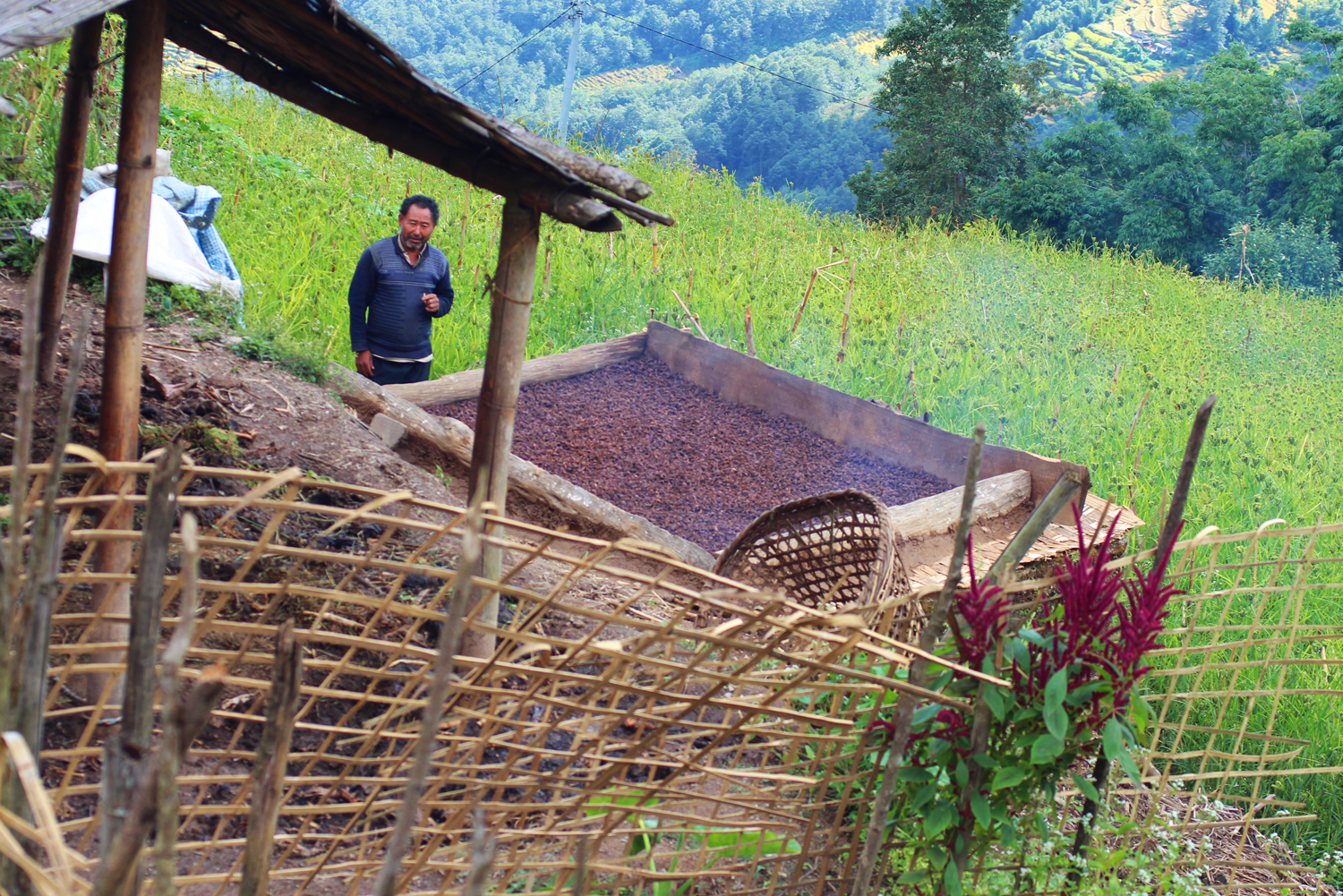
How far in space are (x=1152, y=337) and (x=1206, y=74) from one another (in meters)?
14.4

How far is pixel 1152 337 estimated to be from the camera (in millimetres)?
7957

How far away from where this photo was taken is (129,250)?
2.28m

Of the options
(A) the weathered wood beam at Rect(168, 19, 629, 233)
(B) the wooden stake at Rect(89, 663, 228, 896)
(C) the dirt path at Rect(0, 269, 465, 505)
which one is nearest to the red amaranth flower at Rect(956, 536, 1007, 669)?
(B) the wooden stake at Rect(89, 663, 228, 896)

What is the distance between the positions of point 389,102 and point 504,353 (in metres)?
0.72

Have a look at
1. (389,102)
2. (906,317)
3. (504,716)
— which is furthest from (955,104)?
(504,716)

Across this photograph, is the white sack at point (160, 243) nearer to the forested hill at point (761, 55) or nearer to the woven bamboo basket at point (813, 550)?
the woven bamboo basket at point (813, 550)

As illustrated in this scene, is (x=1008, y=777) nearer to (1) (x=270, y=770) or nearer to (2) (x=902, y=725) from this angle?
(2) (x=902, y=725)

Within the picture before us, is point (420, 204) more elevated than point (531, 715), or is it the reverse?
point (420, 204)

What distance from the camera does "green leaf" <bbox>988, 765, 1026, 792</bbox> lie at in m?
1.45

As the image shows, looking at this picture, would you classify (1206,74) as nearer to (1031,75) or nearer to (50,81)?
(1031,75)

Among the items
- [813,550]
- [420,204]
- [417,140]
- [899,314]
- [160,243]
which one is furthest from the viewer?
[899,314]

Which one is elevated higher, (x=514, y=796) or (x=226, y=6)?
(x=226, y=6)

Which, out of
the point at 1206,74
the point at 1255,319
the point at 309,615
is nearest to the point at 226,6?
the point at 309,615

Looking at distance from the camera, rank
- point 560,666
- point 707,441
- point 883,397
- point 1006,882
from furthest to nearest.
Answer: point 883,397 → point 707,441 → point 1006,882 → point 560,666
